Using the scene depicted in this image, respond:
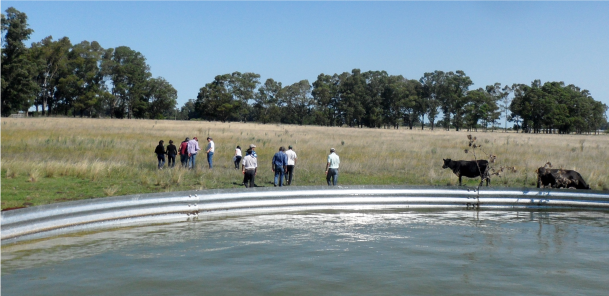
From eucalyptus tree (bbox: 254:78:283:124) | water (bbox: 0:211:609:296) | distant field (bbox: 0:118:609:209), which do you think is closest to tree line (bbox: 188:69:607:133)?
eucalyptus tree (bbox: 254:78:283:124)

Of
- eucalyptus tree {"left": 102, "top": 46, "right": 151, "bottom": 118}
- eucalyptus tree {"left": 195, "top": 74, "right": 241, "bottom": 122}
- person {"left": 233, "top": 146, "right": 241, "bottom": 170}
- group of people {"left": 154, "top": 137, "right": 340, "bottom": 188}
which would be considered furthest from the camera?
eucalyptus tree {"left": 195, "top": 74, "right": 241, "bottom": 122}

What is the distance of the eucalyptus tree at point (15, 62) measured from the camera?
74875 mm

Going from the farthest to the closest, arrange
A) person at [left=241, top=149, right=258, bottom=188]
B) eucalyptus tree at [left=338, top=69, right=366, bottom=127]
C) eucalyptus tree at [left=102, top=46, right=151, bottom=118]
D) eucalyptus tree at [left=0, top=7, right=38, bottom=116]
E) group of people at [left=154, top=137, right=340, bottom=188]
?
1. eucalyptus tree at [left=338, top=69, right=366, bottom=127]
2. eucalyptus tree at [left=102, top=46, right=151, bottom=118]
3. eucalyptus tree at [left=0, top=7, right=38, bottom=116]
4. group of people at [left=154, top=137, right=340, bottom=188]
5. person at [left=241, top=149, right=258, bottom=188]

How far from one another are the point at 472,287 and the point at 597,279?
2.12 m

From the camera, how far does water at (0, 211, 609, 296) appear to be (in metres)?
7.49

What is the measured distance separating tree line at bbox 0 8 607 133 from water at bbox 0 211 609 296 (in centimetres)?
7504

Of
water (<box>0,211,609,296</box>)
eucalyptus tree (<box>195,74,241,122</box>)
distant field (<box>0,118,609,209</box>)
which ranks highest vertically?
eucalyptus tree (<box>195,74,241,122</box>)

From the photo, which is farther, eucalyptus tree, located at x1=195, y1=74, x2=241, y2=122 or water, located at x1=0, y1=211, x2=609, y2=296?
eucalyptus tree, located at x1=195, y1=74, x2=241, y2=122

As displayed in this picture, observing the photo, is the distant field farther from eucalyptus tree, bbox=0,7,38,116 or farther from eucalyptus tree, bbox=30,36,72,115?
eucalyptus tree, bbox=30,36,72,115

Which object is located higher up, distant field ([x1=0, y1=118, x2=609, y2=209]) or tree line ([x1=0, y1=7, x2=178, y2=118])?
tree line ([x1=0, y1=7, x2=178, y2=118])

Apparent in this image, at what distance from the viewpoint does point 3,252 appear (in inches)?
358

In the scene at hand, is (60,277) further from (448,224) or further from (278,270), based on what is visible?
(448,224)

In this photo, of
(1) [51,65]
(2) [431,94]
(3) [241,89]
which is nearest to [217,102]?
(3) [241,89]

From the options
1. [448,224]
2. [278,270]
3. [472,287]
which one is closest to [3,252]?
[278,270]
